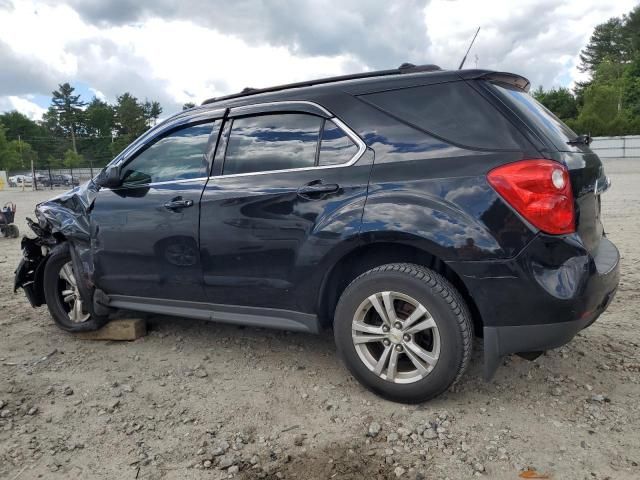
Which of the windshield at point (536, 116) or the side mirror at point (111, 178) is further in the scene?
the side mirror at point (111, 178)

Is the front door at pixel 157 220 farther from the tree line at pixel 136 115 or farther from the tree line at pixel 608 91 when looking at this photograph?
the tree line at pixel 136 115

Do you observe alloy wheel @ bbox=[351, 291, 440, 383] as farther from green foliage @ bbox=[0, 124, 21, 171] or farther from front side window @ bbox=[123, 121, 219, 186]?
green foliage @ bbox=[0, 124, 21, 171]

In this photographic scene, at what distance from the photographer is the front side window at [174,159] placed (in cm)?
357

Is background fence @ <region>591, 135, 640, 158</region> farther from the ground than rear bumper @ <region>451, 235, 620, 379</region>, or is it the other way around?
background fence @ <region>591, 135, 640, 158</region>

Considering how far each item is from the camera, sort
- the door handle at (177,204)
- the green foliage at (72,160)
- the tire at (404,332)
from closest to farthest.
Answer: the tire at (404,332) → the door handle at (177,204) → the green foliage at (72,160)

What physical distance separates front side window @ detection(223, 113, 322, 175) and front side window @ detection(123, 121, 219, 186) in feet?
0.77

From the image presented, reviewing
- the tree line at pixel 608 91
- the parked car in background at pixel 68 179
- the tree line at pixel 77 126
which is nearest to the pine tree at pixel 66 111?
the tree line at pixel 77 126

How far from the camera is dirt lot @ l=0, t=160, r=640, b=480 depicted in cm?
242

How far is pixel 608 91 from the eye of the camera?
46.3 m

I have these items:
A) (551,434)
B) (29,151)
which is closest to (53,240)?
(551,434)

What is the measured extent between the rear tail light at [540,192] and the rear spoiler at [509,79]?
0.59 meters

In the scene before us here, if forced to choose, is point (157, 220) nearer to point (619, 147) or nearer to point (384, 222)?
point (384, 222)

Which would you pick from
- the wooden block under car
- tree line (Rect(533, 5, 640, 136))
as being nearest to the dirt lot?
the wooden block under car

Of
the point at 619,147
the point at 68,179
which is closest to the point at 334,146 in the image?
the point at 619,147
